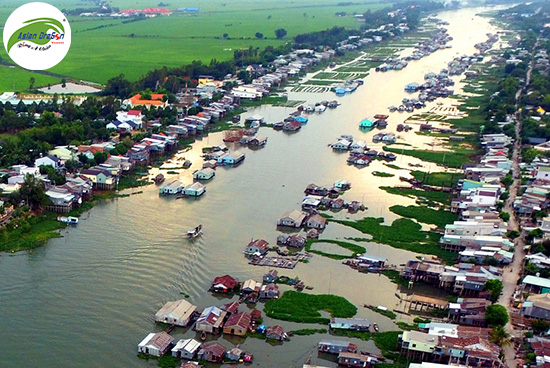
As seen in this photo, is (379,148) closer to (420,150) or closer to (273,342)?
(420,150)

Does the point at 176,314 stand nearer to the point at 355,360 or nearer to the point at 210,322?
the point at 210,322

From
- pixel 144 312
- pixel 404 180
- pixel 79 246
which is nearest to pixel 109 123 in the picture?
pixel 79 246

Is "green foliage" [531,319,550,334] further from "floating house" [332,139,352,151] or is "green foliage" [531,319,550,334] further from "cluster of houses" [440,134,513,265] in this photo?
"floating house" [332,139,352,151]

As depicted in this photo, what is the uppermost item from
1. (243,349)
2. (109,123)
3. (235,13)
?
(235,13)

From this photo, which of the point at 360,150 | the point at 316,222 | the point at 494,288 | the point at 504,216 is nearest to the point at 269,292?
the point at 316,222

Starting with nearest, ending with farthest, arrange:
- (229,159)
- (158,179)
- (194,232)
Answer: (194,232) → (158,179) → (229,159)

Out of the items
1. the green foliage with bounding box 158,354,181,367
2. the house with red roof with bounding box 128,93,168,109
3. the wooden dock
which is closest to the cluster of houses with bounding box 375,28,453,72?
the house with red roof with bounding box 128,93,168,109
